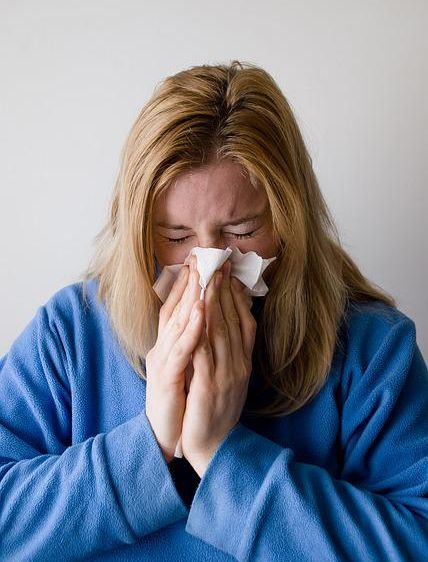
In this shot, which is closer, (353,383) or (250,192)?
(250,192)

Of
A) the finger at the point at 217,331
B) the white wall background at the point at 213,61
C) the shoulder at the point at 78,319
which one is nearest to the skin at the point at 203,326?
the finger at the point at 217,331

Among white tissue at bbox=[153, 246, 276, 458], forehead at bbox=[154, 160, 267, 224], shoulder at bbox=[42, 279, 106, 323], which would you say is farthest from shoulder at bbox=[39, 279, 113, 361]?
forehead at bbox=[154, 160, 267, 224]

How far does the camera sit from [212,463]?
101cm

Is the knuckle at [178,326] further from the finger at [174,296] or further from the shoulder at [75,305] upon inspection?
the shoulder at [75,305]

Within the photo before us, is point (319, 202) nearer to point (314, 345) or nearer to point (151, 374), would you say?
point (314, 345)

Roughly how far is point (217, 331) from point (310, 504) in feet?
0.85

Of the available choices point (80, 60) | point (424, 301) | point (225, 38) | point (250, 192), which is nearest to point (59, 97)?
point (80, 60)

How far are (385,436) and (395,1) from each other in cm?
74

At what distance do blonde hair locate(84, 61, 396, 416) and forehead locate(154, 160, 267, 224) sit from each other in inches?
0.5

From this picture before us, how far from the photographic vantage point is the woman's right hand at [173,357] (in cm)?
102

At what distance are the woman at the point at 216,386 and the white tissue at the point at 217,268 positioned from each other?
1cm

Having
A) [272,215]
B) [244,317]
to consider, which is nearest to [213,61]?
[272,215]

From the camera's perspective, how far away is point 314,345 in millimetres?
1179

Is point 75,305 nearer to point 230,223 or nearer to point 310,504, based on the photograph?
point 230,223
